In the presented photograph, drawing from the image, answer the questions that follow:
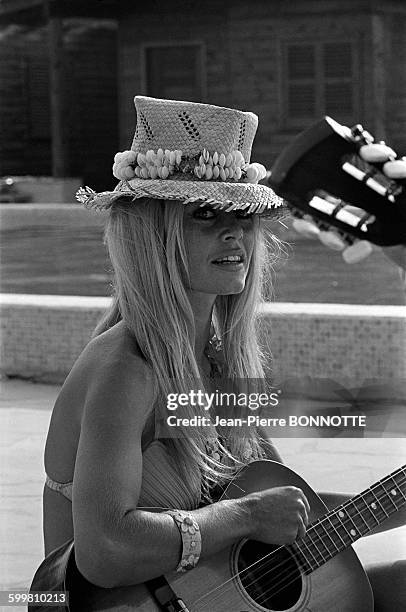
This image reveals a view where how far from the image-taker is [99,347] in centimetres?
135

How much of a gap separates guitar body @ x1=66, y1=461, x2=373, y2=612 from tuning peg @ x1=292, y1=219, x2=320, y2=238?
0.38 meters

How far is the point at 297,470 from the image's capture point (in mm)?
2371

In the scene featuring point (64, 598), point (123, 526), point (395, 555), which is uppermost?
point (123, 526)

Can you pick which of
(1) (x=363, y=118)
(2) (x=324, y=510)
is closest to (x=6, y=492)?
(2) (x=324, y=510)

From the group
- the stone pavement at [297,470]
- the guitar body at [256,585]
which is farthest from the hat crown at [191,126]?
the stone pavement at [297,470]

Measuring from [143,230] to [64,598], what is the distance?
0.42 metres

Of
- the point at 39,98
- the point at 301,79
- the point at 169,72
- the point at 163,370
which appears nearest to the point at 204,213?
the point at 163,370

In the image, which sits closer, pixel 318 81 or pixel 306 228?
pixel 306 228

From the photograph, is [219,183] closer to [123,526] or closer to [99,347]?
[99,347]

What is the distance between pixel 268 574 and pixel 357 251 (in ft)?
1.47

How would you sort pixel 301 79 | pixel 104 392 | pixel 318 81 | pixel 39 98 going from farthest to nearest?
1. pixel 39 98
2. pixel 301 79
3. pixel 318 81
4. pixel 104 392

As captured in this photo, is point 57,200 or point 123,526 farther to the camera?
point 57,200

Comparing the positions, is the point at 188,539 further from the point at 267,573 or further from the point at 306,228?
the point at 306,228

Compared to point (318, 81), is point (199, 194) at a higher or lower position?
higher
